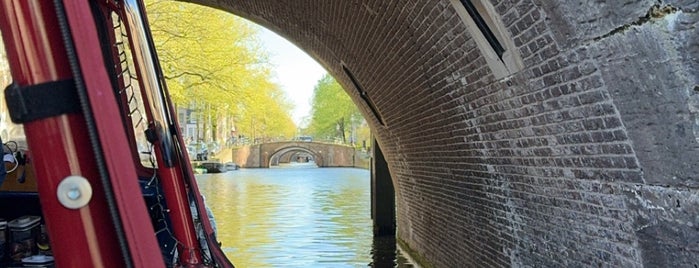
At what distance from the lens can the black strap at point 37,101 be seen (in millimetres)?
1086

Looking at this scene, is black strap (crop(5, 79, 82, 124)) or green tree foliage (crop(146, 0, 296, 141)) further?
green tree foliage (crop(146, 0, 296, 141))

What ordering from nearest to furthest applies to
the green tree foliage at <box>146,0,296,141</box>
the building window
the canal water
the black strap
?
the black strap < the building window < the canal water < the green tree foliage at <box>146,0,296,141</box>

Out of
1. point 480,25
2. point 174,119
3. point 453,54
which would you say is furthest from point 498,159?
point 174,119

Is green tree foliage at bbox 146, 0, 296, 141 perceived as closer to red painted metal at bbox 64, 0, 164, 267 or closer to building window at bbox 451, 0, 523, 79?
building window at bbox 451, 0, 523, 79

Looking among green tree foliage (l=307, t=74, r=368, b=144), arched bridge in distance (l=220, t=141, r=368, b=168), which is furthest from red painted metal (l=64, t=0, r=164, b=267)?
arched bridge in distance (l=220, t=141, r=368, b=168)

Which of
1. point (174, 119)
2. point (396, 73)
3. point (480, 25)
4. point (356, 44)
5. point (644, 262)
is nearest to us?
point (644, 262)

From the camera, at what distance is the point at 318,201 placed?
19.4 metres

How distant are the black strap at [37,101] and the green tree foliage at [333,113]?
44.2 meters

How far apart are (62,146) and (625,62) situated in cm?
261

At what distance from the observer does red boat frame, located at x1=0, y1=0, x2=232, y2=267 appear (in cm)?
110

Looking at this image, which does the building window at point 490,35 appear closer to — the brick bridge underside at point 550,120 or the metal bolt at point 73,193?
the brick bridge underside at point 550,120

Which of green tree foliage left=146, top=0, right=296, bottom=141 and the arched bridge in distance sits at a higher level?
green tree foliage left=146, top=0, right=296, bottom=141

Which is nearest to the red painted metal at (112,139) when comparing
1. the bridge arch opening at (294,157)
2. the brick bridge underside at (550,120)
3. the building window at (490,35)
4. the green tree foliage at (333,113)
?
the brick bridge underside at (550,120)

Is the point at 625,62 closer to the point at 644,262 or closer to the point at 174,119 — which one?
the point at 644,262
